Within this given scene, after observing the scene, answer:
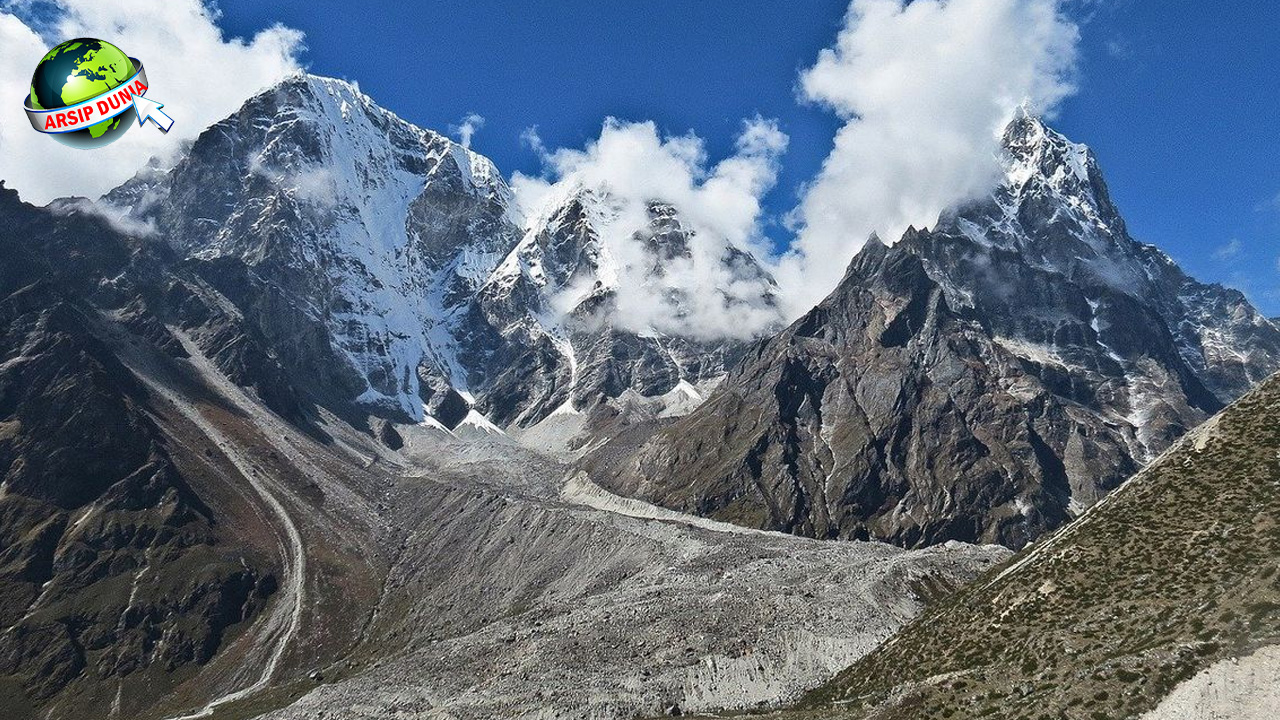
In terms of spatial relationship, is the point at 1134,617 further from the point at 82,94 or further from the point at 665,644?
the point at 82,94

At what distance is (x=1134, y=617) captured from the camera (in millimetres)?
54438

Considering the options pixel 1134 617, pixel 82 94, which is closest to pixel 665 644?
pixel 1134 617

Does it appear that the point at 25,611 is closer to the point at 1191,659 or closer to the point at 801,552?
the point at 801,552

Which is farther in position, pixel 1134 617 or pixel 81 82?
pixel 81 82

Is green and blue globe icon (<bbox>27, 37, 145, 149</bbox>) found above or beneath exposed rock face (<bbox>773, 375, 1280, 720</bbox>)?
above

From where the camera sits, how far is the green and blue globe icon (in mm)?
70125

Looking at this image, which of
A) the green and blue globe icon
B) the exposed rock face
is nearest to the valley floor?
the exposed rock face

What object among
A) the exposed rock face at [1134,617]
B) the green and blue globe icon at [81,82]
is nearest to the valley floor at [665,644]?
the exposed rock face at [1134,617]

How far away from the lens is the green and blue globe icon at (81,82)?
2761 inches

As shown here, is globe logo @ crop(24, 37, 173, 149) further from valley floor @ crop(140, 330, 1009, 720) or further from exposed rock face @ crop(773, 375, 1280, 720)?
exposed rock face @ crop(773, 375, 1280, 720)

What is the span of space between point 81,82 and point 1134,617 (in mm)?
95469

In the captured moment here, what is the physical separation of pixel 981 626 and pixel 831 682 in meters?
20.1

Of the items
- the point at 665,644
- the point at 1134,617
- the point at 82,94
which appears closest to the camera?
the point at 1134,617

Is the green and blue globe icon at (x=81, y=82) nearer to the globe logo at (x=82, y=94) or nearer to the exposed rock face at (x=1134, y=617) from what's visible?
the globe logo at (x=82, y=94)
